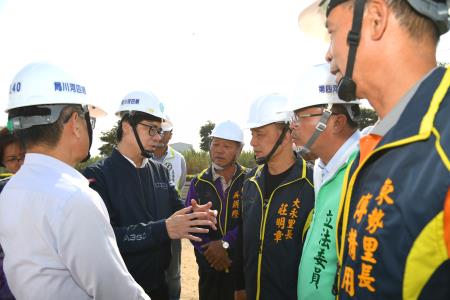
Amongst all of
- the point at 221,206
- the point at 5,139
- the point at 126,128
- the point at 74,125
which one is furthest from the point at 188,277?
the point at 74,125

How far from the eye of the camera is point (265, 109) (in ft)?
13.1

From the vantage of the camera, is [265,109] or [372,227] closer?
[372,227]

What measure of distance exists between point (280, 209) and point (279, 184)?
30 cm

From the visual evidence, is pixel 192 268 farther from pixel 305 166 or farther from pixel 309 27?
pixel 309 27

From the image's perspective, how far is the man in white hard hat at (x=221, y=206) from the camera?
14.5 ft

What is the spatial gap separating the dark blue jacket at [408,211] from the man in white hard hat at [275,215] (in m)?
1.91

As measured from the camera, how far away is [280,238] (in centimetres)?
319

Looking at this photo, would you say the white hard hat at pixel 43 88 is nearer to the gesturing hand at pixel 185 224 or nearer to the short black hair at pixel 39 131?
the short black hair at pixel 39 131

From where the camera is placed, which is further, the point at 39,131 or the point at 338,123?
the point at 338,123

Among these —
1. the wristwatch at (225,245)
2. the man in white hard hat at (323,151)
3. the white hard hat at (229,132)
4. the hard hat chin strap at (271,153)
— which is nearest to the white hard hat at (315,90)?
the man in white hard hat at (323,151)

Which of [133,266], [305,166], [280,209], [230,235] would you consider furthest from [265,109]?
[133,266]

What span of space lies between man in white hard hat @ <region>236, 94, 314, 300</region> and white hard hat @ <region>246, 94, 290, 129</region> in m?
0.03

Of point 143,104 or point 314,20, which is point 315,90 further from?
point 143,104

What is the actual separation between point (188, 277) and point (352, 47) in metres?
6.66
